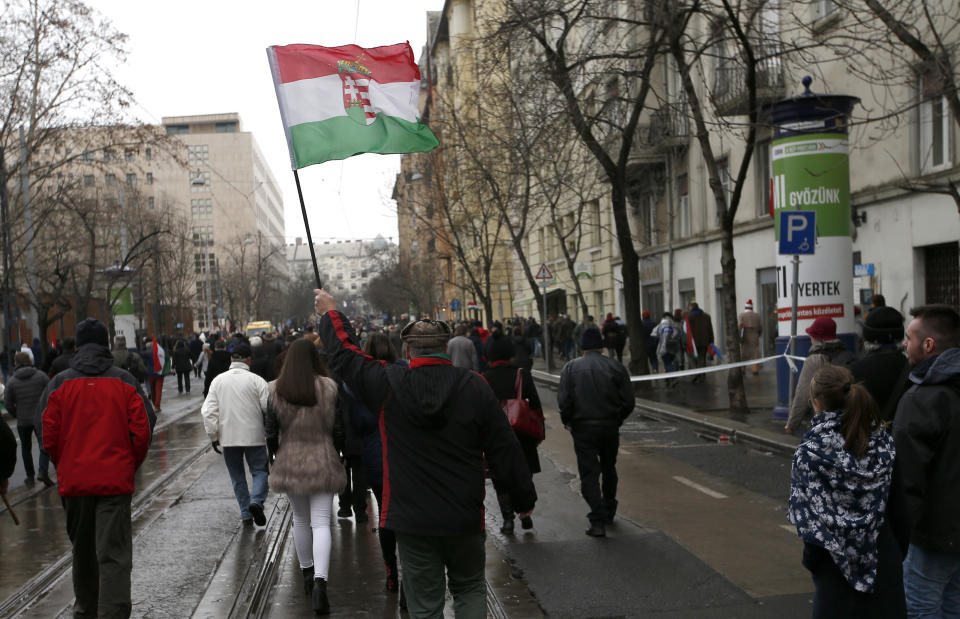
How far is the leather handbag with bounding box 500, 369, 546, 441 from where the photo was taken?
815cm

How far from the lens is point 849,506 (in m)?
3.75

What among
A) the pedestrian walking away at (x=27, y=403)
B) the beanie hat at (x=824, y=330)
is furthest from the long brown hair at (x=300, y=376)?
the pedestrian walking away at (x=27, y=403)

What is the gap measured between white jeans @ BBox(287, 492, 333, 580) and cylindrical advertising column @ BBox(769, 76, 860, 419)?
971cm

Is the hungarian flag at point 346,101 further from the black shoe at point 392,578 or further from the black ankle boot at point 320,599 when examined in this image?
the black shoe at point 392,578

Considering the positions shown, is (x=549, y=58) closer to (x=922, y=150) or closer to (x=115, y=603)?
(x=922, y=150)

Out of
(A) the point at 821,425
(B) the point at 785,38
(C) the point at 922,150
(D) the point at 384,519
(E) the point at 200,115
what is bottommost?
(D) the point at 384,519

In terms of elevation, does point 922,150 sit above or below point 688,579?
above

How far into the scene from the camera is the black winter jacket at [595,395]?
7.97m

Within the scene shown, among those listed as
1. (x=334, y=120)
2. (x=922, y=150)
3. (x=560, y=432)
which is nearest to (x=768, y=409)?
(x=560, y=432)

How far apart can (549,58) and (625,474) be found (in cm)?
929

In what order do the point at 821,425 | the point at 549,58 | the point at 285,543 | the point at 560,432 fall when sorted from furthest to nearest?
the point at 549,58 < the point at 560,432 < the point at 285,543 < the point at 821,425

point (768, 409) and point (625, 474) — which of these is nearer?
point (625, 474)

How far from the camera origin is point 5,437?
623 cm

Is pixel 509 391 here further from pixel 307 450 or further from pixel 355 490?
pixel 307 450
